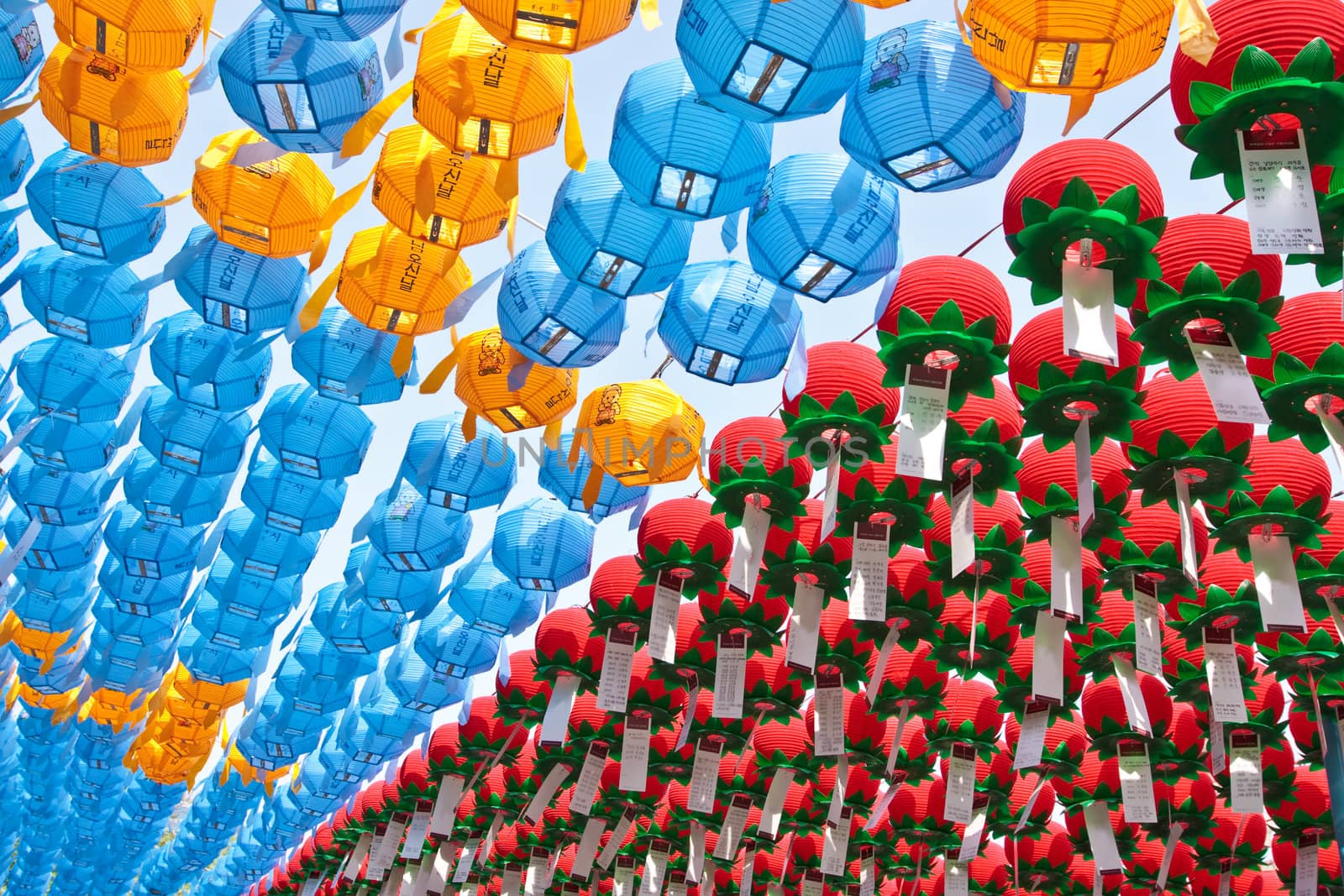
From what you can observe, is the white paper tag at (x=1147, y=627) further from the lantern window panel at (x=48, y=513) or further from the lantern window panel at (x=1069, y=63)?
the lantern window panel at (x=48, y=513)

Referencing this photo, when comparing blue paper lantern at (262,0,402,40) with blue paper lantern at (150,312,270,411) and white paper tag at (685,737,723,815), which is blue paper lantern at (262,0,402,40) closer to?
blue paper lantern at (150,312,270,411)

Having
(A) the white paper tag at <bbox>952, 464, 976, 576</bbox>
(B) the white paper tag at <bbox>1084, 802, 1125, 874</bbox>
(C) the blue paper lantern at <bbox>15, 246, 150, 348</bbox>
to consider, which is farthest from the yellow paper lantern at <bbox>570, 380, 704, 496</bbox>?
(B) the white paper tag at <bbox>1084, 802, 1125, 874</bbox>

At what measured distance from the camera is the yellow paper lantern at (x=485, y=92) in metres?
4.11

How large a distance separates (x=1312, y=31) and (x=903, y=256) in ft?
5.25

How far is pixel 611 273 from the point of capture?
4.69 m

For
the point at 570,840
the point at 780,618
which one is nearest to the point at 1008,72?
the point at 780,618

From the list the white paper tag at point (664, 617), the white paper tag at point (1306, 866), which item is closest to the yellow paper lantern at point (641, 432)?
the white paper tag at point (664, 617)

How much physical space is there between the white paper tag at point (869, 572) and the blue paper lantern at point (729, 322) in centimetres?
90

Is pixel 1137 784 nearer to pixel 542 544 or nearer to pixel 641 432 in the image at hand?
pixel 641 432

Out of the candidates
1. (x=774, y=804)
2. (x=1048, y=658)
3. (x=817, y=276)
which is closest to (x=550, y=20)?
(x=817, y=276)

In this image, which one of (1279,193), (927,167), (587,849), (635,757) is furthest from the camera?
(587,849)

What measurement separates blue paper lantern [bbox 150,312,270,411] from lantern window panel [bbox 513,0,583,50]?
3.33 meters

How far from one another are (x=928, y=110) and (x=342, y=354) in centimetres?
333

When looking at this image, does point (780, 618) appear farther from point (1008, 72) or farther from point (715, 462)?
point (1008, 72)
